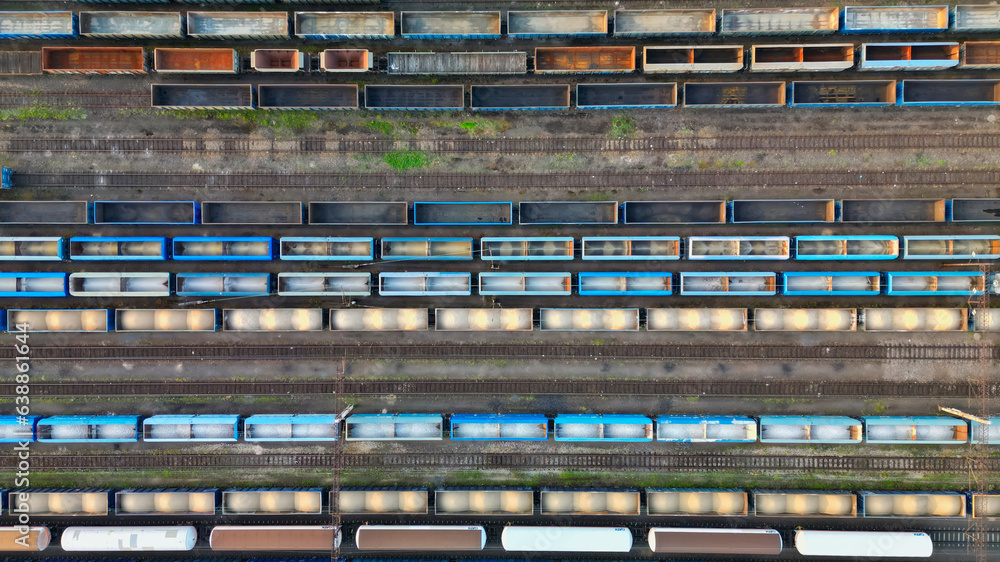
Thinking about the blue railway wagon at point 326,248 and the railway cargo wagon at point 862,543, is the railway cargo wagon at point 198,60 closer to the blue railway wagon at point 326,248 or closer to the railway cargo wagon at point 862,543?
the blue railway wagon at point 326,248

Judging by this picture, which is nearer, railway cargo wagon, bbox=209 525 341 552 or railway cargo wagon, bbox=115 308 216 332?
railway cargo wagon, bbox=115 308 216 332

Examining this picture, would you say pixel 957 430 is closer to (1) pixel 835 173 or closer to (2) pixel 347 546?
(1) pixel 835 173

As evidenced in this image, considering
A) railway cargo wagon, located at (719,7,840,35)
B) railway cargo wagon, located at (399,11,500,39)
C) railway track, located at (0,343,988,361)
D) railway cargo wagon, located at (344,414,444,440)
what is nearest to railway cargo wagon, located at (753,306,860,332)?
railway track, located at (0,343,988,361)

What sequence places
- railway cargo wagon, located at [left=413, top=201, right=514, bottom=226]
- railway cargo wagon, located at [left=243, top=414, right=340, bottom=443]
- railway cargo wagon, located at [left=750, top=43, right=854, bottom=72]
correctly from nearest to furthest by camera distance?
railway cargo wagon, located at [left=750, top=43, right=854, bottom=72]
railway cargo wagon, located at [left=243, top=414, right=340, bottom=443]
railway cargo wagon, located at [left=413, top=201, right=514, bottom=226]

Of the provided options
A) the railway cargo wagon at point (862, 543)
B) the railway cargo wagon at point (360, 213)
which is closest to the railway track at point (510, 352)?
the railway cargo wagon at point (360, 213)

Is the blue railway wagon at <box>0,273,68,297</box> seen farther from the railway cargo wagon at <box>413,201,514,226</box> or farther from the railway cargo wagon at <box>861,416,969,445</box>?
the railway cargo wagon at <box>861,416,969,445</box>

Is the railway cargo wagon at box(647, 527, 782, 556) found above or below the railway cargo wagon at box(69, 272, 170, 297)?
below
